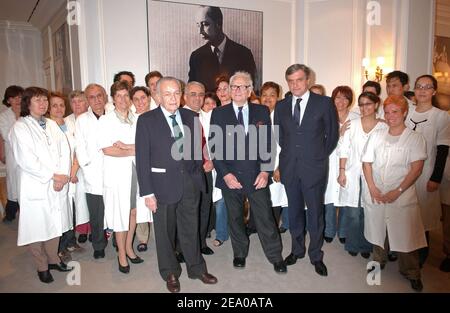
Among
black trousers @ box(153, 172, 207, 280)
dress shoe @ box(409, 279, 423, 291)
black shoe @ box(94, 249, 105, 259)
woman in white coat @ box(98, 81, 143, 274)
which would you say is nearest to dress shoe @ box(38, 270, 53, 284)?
black shoe @ box(94, 249, 105, 259)

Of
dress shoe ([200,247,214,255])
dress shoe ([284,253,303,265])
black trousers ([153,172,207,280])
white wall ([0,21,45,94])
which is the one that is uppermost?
white wall ([0,21,45,94])

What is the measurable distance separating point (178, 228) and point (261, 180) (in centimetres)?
87

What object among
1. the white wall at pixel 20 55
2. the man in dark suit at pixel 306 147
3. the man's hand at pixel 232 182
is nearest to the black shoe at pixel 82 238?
the man's hand at pixel 232 182

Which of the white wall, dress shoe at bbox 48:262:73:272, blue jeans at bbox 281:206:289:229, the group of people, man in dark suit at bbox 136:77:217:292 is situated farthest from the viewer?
the white wall

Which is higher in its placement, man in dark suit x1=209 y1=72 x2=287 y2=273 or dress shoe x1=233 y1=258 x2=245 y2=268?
man in dark suit x1=209 y1=72 x2=287 y2=273

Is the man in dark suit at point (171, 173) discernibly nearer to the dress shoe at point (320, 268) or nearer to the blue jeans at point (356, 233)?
the dress shoe at point (320, 268)

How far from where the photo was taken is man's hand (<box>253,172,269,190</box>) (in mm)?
3012

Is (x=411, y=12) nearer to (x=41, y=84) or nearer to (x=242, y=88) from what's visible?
(x=242, y=88)

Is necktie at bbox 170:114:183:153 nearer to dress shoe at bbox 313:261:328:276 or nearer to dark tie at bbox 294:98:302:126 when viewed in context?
dark tie at bbox 294:98:302:126

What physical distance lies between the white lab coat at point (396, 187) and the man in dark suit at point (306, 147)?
41 cm

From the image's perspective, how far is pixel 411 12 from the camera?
5.64 m

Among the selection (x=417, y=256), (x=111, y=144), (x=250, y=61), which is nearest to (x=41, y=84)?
(x=250, y=61)

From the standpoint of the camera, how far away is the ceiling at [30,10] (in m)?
6.88

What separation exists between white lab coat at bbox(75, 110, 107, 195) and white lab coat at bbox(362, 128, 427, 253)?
2.68 meters
